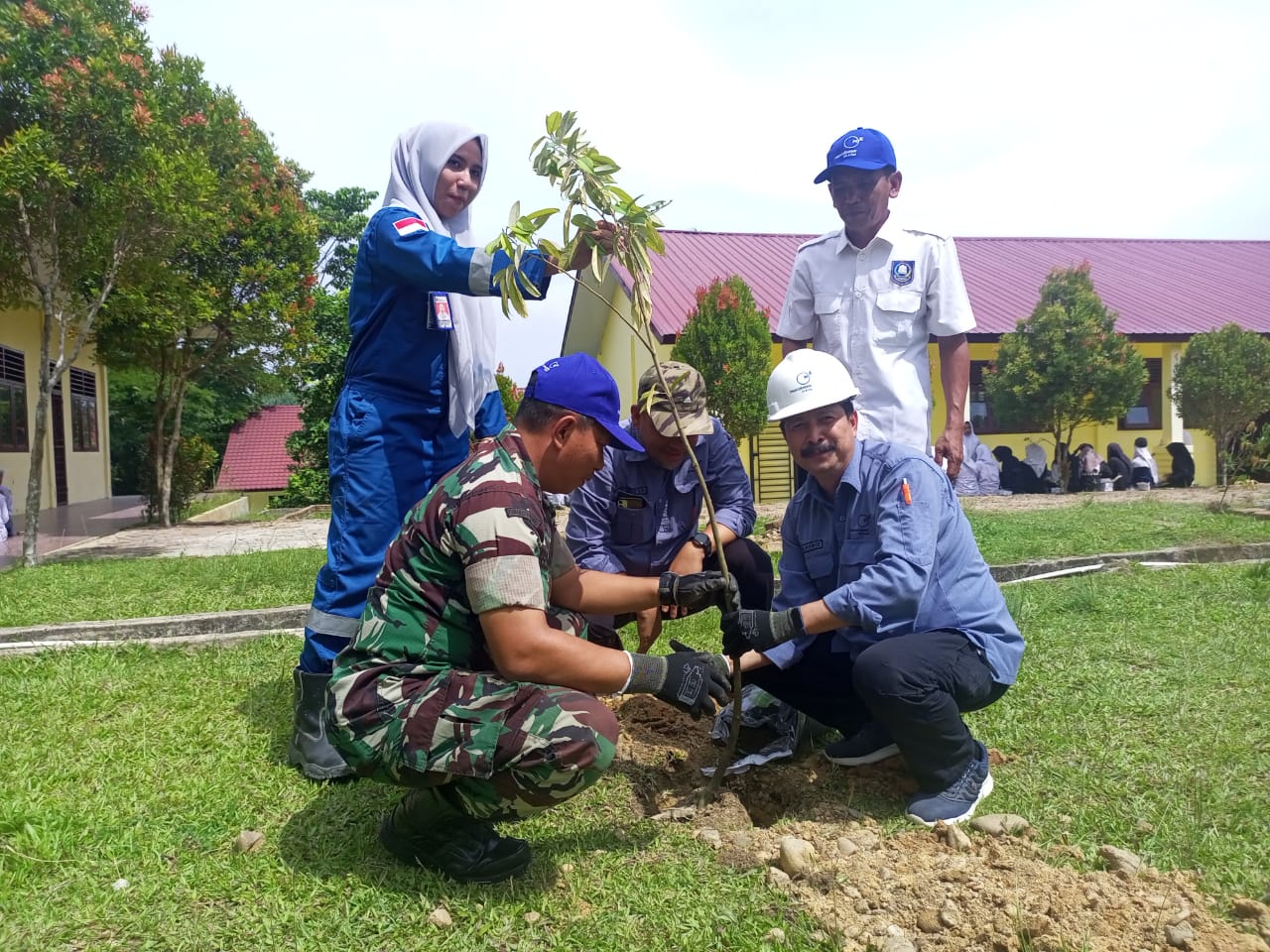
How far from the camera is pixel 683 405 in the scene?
130 inches

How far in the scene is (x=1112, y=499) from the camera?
1170cm

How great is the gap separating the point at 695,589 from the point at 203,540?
9885mm

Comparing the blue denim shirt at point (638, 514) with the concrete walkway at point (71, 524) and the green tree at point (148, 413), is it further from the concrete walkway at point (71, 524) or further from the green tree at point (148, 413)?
the green tree at point (148, 413)

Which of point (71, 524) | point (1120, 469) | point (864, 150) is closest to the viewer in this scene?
point (864, 150)

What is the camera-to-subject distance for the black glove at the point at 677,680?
7.39ft

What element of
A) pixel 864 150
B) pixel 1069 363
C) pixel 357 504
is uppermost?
pixel 1069 363

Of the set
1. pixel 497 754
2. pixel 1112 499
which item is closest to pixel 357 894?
pixel 497 754

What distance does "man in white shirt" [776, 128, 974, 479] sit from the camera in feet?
10.9

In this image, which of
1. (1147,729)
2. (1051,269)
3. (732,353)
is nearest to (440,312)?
(1147,729)

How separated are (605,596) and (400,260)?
1.19 m

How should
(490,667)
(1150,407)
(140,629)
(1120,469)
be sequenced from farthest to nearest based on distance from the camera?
(1150,407) < (1120,469) < (140,629) < (490,667)

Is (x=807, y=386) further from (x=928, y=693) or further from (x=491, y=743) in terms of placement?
(x=491, y=743)

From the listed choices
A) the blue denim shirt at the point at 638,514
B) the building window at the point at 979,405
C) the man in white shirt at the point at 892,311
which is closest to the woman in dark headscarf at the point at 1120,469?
the building window at the point at 979,405

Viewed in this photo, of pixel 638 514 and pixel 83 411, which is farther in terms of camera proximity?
pixel 83 411
